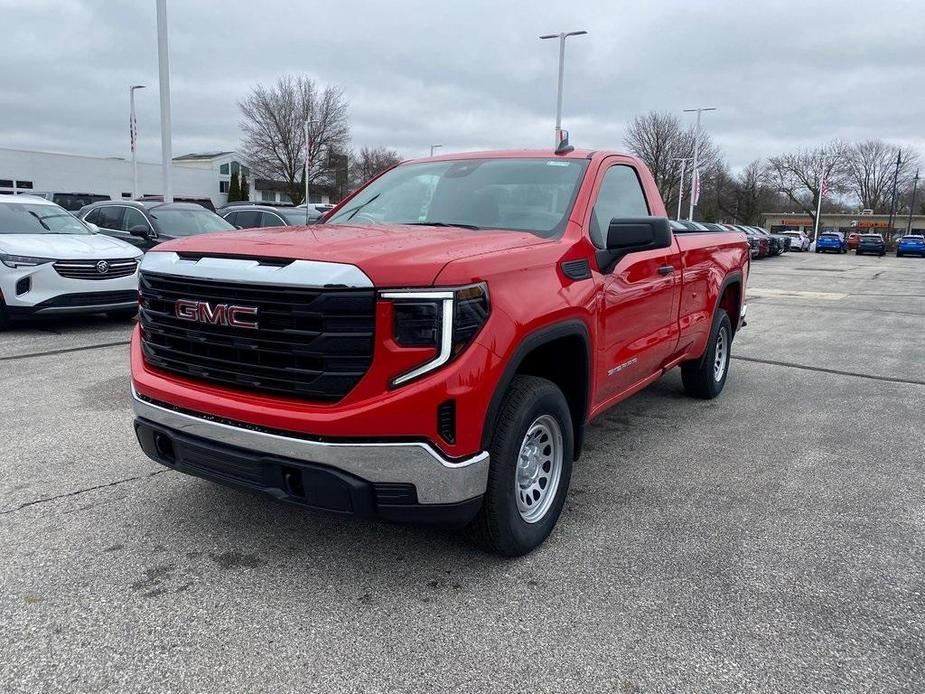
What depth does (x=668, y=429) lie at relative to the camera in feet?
17.9

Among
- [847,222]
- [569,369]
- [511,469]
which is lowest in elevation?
[511,469]

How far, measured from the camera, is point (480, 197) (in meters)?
4.11

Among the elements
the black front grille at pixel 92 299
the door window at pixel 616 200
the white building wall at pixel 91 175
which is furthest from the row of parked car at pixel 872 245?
the door window at pixel 616 200

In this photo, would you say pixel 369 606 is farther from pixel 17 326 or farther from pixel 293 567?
pixel 17 326

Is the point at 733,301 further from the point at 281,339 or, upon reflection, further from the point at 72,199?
the point at 72,199

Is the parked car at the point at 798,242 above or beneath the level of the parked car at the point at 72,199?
beneath

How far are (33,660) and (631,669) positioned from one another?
2093mm

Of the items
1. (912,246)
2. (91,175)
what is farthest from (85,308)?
(91,175)

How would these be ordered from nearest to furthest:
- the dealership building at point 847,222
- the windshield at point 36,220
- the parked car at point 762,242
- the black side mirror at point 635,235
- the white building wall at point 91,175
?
the black side mirror at point 635,235
the windshield at point 36,220
the parked car at point 762,242
the white building wall at point 91,175
the dealership building at point 847,222

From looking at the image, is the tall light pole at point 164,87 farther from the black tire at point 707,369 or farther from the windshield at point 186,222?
the black tire at point 707,369

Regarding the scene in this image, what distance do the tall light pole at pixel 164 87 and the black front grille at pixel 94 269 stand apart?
30.7 feet

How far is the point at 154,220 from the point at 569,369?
396 inches

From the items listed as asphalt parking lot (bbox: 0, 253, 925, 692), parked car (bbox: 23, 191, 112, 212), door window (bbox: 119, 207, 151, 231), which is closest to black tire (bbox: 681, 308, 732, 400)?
asphalt parking lot (bbox: 0, 253, 925, 692)

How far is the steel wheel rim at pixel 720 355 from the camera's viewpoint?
6.38 meters
